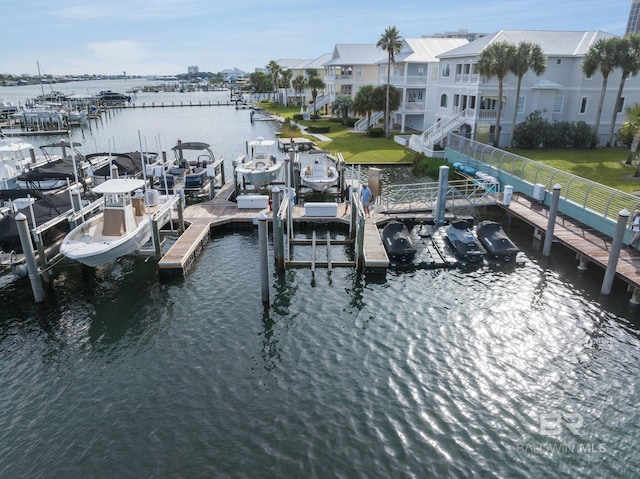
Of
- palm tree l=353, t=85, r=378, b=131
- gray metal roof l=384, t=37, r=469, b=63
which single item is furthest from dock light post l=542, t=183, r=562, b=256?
gray metal roof l=384, t=37, r=469, b=63

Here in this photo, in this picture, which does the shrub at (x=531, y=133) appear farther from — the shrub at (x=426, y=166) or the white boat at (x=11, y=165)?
the white boat at (x=11, y=165)

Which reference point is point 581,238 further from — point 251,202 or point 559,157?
point 559,157

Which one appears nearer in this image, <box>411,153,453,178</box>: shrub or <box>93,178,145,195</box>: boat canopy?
<box>93,178,145,195</box>: boat canopy

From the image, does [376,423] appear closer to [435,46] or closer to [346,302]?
[346,302]

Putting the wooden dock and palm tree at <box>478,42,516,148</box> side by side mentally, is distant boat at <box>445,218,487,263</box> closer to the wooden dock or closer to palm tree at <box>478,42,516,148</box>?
the wooden dock

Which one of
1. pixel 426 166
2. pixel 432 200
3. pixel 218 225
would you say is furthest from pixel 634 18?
pixel 218 225

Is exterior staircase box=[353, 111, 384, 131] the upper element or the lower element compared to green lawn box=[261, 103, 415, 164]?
upper

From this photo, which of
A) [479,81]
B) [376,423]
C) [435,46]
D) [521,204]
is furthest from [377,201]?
[435,46]
